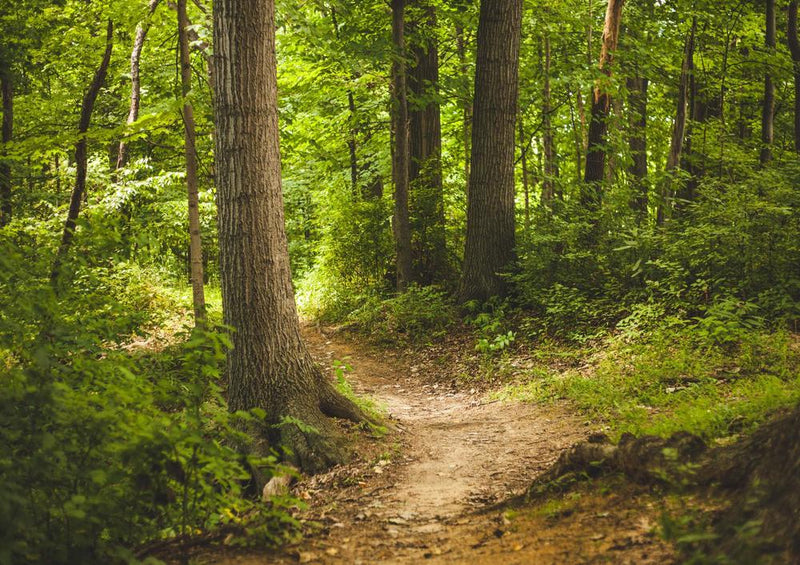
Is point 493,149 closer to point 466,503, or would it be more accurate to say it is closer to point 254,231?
point 254,231

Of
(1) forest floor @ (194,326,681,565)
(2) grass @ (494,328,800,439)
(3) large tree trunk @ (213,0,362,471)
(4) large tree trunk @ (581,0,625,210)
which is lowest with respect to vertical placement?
(1) forest floor @ (194,326,681,565)

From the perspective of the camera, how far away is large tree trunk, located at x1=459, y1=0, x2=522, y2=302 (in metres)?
10.7

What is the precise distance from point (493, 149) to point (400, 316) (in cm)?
377

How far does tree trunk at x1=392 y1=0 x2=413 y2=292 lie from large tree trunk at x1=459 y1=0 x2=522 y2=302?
1.77m

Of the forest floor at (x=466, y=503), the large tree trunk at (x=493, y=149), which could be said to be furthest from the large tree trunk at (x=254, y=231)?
the large tree trunk at (x=493, y=149)

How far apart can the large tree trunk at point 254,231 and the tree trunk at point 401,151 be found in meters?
6.41

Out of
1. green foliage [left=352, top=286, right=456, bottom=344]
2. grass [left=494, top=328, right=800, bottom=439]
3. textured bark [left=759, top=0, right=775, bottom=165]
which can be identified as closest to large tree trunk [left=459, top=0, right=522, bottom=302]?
green foliage [left=352, top=286, right=456, bottom=344]

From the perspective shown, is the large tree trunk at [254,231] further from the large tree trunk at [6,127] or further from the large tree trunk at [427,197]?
the large tree trunk at [6,127]

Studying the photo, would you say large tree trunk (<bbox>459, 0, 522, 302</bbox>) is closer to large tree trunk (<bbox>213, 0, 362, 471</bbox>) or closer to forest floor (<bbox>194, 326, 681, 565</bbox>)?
forest floor (<bbox>194, 326, 681, 565</bbox>)

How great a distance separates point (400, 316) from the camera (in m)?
12.0

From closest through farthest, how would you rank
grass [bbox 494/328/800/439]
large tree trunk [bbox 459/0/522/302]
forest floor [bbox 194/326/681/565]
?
forest floor [bbox 194/326/681/565]
grass [bbox 494/328/800/439]
large tree trunk [bbox 459/0/522/302]

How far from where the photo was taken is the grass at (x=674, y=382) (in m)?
4.88

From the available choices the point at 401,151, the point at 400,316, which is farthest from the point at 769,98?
the point at 400,316

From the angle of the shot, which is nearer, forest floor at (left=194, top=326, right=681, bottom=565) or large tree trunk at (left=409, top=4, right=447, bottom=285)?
forest floor at (left=194, top=326, right=681, bottom=565)
